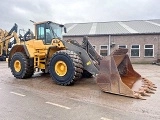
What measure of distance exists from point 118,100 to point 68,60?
2614 millimetres

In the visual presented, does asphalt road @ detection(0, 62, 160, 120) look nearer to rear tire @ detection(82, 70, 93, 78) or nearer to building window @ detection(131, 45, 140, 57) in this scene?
rear tire @ detection(82, 70, 93, 78)

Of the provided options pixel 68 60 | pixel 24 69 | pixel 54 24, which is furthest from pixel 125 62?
pixel 24 69

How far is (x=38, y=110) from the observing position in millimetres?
4906

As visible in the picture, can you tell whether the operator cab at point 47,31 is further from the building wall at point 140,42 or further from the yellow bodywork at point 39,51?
the building wall at point 140,42

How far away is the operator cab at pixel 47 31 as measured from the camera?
30.1ft

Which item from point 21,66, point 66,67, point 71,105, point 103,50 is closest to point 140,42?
point 103,50

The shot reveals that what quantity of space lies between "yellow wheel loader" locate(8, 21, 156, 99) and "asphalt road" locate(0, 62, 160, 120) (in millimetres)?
447

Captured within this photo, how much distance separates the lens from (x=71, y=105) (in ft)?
17.6

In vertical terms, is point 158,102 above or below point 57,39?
below

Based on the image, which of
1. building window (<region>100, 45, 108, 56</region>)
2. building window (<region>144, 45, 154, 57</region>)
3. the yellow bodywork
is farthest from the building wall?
the yellow bodywork

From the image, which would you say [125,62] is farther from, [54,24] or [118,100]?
[54,24]

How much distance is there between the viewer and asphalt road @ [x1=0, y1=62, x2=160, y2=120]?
452 centimetres

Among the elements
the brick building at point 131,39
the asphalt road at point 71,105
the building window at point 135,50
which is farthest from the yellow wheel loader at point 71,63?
the building window at point 135,50

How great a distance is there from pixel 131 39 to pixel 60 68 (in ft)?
56.1
